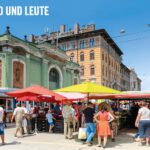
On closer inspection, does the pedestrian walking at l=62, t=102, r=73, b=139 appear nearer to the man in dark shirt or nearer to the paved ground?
the paved ground

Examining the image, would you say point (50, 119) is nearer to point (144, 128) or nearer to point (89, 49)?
point (144, 128)

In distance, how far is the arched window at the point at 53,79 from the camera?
3531 cm

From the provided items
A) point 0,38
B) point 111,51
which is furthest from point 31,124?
point 111,51

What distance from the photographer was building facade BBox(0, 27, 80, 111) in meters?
26.9

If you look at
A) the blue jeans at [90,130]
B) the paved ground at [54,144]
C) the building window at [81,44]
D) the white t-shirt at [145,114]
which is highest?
the building window at [81,44]

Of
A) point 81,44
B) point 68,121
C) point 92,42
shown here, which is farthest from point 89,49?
point 68,121

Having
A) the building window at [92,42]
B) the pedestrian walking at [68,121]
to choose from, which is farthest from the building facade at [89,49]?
the pedestrian walking at [68,121]

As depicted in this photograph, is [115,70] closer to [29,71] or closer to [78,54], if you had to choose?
[78,54]

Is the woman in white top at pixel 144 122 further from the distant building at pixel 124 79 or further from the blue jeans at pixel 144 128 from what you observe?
the distant building at pixel 124 79

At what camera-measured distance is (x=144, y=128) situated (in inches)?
454

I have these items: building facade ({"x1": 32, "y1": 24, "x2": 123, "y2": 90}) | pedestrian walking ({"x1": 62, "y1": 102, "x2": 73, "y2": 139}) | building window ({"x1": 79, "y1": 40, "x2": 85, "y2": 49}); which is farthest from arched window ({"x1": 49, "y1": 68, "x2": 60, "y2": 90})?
pedestrian walking ({"x1": 62, "y1": 102, "x2": 73, "y2": 139})

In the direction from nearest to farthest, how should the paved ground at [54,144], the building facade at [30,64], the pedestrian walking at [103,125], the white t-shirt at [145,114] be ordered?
the paved ground at [54,144], the pedestrian walking at [103,125], the white t-shirt at [145,114], the building facade at [30,64]

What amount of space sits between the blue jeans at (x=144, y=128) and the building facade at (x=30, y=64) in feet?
58.3

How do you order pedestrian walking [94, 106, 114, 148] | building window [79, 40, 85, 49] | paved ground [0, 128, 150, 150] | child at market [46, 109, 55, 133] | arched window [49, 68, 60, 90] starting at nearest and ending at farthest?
paved ground [0, 128, 150, 150], pedestrian walking [94, 106, 114, 148], child at market [46, 109, 55, 133], arched window [49, 68, 60, 90], building window [79, 40, 85, 49]
